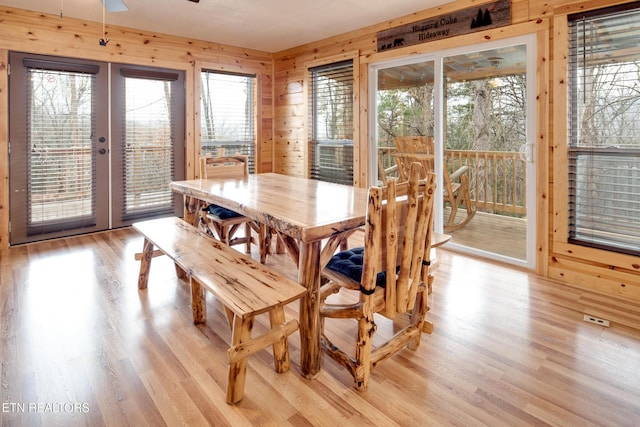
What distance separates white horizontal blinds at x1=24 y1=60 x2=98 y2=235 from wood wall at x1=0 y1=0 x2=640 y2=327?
0.21 m

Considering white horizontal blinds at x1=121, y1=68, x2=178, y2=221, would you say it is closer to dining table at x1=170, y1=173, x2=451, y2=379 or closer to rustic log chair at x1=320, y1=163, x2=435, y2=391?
dining table at x1=170, y1=173, x2=451, y2=379

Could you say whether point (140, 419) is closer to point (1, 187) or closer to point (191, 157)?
point (1, 187)

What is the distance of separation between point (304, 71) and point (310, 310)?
4.23 m

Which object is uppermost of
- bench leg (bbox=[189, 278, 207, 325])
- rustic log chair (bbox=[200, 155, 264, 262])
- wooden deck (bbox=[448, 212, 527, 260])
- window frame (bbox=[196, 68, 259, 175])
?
window frame (bbox=[196, 68, 259, 175])

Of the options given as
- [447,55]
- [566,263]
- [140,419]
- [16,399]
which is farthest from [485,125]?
[16,399]

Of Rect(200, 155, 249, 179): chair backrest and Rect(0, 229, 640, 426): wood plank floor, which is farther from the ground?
Rect(200, 155, 249, 179): chair backrest

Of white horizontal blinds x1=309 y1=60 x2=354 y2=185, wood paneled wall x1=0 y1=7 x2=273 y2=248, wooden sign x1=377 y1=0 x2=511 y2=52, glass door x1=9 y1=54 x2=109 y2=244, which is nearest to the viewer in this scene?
wooden sign x1=377 y1=0 x2=511 y2=52

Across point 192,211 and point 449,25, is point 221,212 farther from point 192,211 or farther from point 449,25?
point 449,25

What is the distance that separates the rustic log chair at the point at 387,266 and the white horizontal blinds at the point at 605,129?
1823 mm

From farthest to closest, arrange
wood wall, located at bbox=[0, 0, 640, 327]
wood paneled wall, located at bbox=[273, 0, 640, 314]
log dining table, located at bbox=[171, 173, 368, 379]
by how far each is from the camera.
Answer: wood wall, located at bbox=[0, 0, 640, 327]
wood paneled wall, located at bbox=[273, 0, 640, 314]
log dining table, located at bbox=[171, 173, 368, 379]

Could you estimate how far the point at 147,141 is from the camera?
4809 mm

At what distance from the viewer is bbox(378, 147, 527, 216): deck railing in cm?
344

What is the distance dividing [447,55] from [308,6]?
4.72 ft

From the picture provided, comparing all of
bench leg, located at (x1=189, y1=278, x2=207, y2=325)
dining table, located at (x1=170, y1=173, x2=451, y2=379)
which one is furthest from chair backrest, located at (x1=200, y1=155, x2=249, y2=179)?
bench leg, located at (x1=189, y1=278, x2=207, y2=325)
